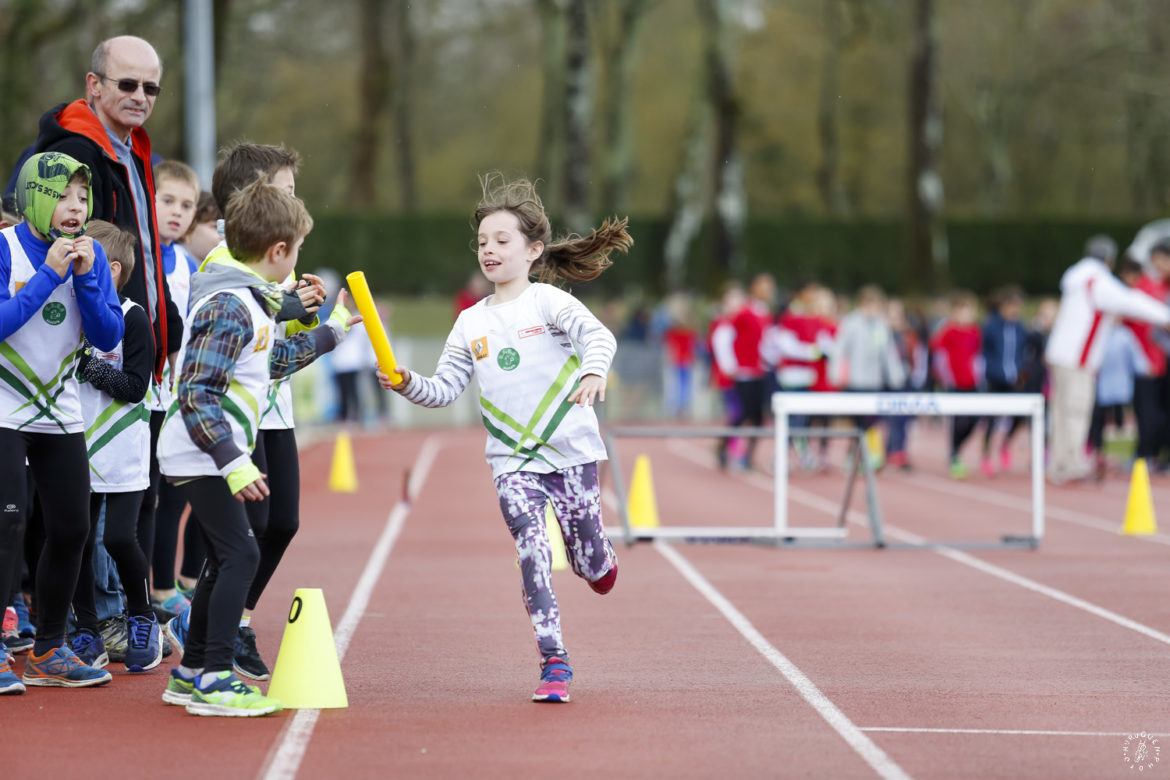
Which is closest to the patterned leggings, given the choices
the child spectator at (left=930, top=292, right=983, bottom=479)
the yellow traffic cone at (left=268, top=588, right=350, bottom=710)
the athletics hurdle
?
the yellow traffic cone at (left=268, top=588, right=350, bottom=710)

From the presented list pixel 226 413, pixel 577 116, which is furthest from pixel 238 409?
pixel 577 116

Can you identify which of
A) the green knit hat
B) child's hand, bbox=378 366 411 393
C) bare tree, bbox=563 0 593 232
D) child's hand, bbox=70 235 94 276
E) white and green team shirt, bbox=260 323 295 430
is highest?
bare tree, bbox=563 0 593 232

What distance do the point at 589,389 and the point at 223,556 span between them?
138cm

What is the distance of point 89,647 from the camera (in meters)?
6.46

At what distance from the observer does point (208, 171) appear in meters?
18.4

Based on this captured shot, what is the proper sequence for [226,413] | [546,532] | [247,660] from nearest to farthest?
1. [226,413]
2. [546,532]
3. [247,660]

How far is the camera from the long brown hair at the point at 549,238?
6.29m

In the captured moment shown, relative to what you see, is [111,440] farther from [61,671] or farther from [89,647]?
[61,671]

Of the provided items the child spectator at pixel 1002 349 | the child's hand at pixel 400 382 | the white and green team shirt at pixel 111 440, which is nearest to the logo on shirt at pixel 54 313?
the white and green team shirt at pixel 111 440

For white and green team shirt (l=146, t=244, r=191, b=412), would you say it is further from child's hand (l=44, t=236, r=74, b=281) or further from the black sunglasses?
child's hand (l=44, t=236, r=74, b=281)

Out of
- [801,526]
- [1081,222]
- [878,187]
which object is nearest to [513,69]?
[878,187]

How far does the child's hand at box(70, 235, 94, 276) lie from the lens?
19.0 feet

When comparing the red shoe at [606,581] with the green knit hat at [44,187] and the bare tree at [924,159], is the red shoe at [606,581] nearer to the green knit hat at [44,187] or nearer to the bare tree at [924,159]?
the green knit hat at [44,187]

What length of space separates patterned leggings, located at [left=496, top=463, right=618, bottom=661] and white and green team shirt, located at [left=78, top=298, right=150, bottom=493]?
1.49 metres
